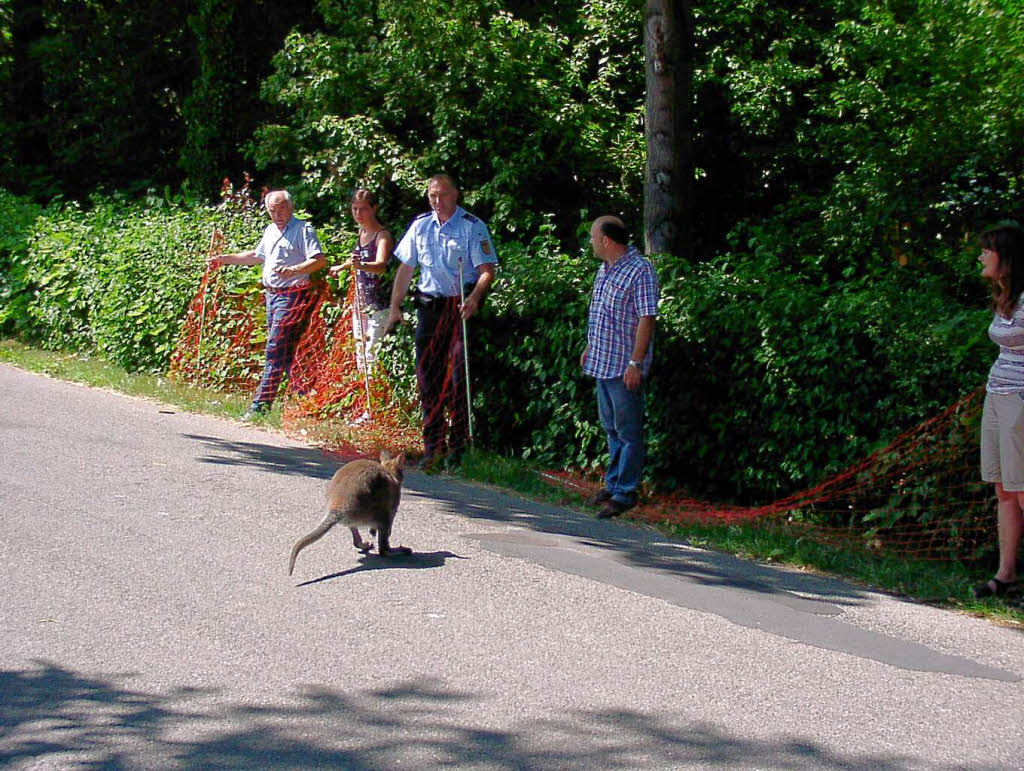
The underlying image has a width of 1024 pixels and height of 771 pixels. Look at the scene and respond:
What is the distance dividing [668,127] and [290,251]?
3852mm

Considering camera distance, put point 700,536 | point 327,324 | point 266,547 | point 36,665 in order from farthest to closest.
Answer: point 327,324
point 700,536
point 266,547
point 36,665

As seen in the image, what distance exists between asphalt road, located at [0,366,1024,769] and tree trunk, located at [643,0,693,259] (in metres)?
Result: 3.62

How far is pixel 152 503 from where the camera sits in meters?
7.77

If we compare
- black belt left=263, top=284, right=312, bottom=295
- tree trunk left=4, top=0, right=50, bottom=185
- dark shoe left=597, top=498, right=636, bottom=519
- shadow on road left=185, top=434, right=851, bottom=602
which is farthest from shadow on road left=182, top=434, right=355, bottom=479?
tree trunk left=4, top=0, right=50, bottom=185

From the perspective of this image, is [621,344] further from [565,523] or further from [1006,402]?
[1006,402]

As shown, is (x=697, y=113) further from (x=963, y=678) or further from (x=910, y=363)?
(x=963, y=678)

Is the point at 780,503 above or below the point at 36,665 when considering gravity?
above

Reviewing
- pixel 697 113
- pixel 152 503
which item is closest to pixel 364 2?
pixel 697 113

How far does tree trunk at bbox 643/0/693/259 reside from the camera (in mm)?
10227

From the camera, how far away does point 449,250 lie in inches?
375

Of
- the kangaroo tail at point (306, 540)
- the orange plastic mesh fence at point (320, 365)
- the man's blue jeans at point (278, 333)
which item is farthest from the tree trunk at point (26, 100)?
the kangaroo tail at point (306, 540)

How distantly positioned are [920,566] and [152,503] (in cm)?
494

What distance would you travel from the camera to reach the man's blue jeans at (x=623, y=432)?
7.98m

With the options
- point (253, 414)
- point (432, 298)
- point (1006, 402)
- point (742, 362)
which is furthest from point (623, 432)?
point (253, 414)
